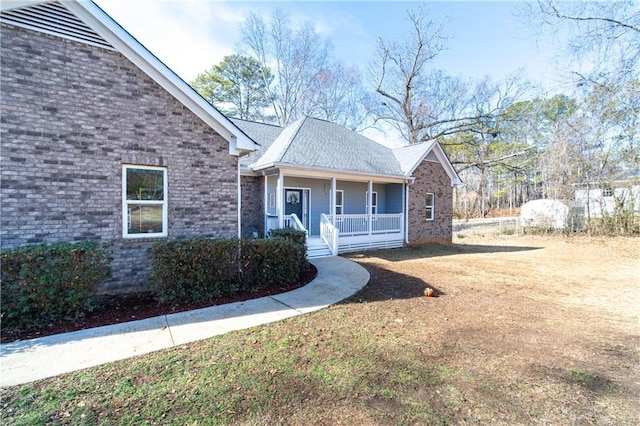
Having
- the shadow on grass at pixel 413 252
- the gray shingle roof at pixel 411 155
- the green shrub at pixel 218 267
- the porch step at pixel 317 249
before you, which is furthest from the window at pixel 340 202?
the green shrub at pixel 218 267

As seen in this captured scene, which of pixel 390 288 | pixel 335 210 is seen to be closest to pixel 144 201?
pixel 390 288

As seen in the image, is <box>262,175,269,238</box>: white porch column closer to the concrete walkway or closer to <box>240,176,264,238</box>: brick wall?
<box>240,176,264,238</box>: brick wall

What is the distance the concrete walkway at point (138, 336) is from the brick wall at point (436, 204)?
9709 mm

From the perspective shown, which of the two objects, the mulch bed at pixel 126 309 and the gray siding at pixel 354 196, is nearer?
the mulch bed at pixel 126 309

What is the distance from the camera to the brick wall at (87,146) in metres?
5.52

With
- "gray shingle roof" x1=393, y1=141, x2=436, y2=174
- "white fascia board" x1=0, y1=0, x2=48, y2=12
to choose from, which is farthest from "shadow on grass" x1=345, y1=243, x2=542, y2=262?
"white fascia board" x1=0, y1=0, x2=48, y2=12

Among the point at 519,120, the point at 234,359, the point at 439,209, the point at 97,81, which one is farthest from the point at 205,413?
the point at 519,120

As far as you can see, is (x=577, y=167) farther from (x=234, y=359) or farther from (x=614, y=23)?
(x=234, y=359)

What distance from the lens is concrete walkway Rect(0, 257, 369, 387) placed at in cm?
347

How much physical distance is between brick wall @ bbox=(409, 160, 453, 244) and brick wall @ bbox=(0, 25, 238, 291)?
10.9 m

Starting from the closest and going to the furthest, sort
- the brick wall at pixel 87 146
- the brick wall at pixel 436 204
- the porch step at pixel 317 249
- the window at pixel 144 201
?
1. the brick wall at pixel 87 146
2. the window at pixel 144 201
3. the porch step at pixel 317 249
4. the brick wall at pixel 436 204

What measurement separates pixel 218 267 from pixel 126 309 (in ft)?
5.87

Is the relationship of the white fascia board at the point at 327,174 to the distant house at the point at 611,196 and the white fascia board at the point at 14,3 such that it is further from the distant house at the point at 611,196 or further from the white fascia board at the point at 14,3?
the distant house at the point at 611,196

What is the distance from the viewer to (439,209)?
53.2ft
